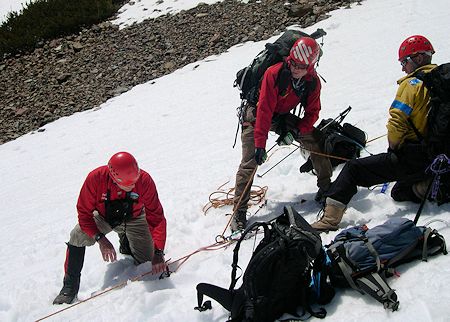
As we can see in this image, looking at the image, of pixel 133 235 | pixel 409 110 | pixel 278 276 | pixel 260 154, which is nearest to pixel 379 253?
pixel 278 276

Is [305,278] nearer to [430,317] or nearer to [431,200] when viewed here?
[430,317]

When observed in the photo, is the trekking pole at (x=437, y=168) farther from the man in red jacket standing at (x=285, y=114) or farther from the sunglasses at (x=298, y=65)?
the sunglasses at (x=298, y=65)

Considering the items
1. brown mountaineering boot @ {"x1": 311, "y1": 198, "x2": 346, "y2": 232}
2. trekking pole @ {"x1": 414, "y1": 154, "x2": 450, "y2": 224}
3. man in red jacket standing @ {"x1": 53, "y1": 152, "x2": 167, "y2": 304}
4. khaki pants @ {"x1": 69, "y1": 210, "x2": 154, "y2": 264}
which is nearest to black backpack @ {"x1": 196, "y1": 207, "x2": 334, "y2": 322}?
brown mountaineering boot @ {"x1": 311, "y1": 198, "x2": 346, "y2": 232}

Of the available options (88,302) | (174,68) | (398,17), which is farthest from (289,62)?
(174,68)

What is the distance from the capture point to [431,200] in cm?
454

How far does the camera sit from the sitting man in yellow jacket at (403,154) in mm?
4234

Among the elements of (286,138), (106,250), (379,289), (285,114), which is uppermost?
(285,114)

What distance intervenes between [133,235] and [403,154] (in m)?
3.17

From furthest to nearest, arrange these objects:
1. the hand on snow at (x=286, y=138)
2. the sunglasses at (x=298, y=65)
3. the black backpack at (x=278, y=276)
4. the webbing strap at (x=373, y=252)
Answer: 1. the hand on snow at (x=286, y=138)
2. the sunglasses at (x=298, y=65)
3. the webbing strap at (x=373, y=252)
4. the black backpack at (x=278, y=276)

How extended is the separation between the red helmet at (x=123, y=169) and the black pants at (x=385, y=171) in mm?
2205

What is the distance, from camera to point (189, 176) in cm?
829

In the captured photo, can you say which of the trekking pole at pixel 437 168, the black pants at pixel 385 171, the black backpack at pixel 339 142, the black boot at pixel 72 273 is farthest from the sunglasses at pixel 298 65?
the black boot at pixel 72 273

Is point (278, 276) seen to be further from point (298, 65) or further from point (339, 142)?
point (339, 142)

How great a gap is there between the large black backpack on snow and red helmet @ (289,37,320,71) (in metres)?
2.11
